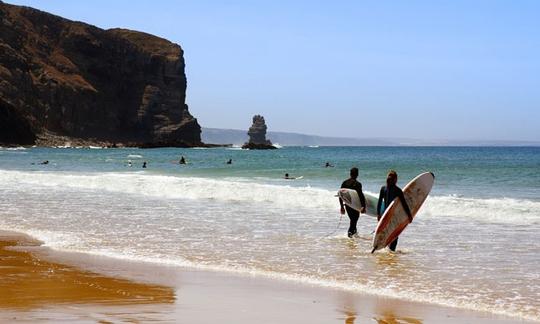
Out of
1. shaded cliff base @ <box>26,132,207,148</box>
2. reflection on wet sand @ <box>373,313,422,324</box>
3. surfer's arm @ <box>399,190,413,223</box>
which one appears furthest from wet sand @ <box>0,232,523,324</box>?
shaded cliff base @ <box>26,132,207,148</box>

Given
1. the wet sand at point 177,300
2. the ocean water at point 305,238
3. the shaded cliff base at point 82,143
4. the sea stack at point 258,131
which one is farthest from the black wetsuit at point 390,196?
the sea stack at point 258,131

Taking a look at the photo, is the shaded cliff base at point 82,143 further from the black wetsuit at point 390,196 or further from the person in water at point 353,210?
the black wetsuit at point 390,196

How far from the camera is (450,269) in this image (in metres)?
10.3

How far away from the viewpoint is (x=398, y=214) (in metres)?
12.7

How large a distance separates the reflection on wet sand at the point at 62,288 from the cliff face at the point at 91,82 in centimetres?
14671

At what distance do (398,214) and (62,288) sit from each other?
632cm

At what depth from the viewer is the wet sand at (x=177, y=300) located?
278 inches

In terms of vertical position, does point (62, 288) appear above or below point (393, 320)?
below

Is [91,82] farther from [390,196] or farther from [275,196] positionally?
[390,196]

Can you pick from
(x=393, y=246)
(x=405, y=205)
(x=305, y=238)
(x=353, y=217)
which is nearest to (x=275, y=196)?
(x=353, y=217)

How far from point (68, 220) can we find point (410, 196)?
746 cm

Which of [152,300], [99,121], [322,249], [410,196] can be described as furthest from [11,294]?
[99,121]

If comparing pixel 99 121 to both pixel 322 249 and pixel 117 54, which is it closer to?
pixel 117 54

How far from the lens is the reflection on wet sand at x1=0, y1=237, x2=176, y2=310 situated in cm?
768
